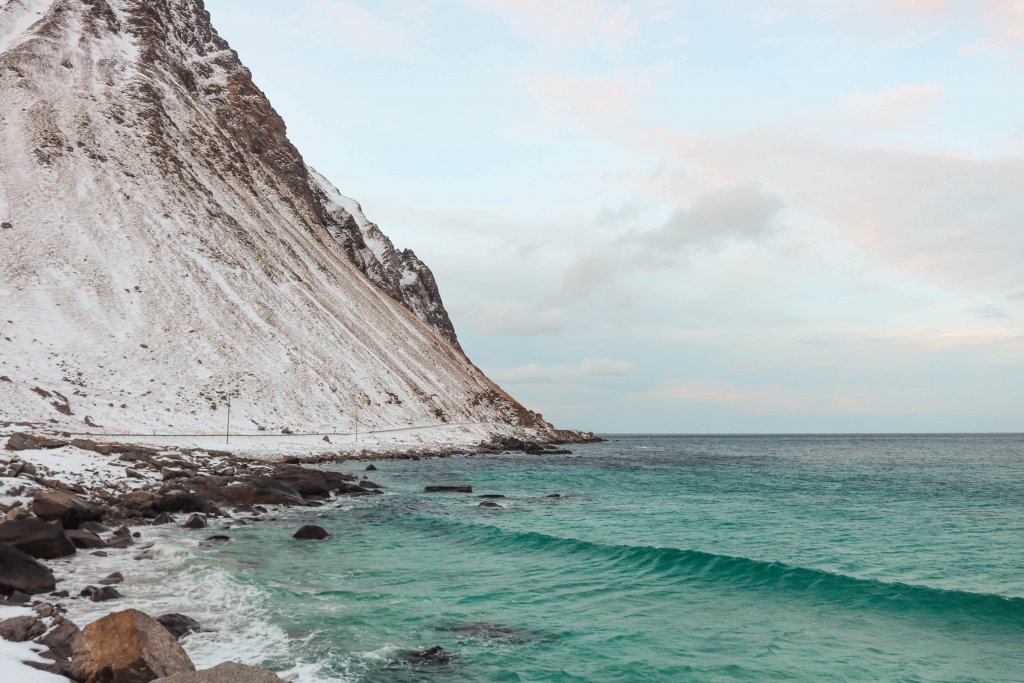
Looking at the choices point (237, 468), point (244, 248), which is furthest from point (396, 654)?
point (244, 248)

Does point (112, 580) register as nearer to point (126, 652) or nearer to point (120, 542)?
point (120, 542)

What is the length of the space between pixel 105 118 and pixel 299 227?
28.7 meters

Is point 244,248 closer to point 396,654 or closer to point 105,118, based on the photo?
point 105,118

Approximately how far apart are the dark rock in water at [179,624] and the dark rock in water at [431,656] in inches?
181

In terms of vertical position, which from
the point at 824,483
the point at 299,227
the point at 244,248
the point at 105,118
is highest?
the point at 105,118

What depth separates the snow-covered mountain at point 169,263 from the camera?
58.5m

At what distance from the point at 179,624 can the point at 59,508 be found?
35.1 ft

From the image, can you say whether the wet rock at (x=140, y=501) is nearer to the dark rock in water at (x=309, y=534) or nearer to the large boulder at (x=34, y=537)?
the dark rock in water at (x=309, y=534)

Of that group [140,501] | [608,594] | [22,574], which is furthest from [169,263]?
[608,594]

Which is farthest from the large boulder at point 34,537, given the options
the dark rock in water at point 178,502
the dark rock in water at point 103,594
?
the dark rock in water at point 178,502

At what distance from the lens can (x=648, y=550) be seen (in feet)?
78.9

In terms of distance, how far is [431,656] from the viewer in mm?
13320

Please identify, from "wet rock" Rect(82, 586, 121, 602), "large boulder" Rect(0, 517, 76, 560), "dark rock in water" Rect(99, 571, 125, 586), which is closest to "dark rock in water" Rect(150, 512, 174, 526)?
"large boulder" Rect(0, 517, 76, 560)

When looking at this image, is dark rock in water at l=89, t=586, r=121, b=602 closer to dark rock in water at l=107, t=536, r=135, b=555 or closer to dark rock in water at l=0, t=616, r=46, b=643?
dark rock in water at l=0, t=616, r=46, b=643
